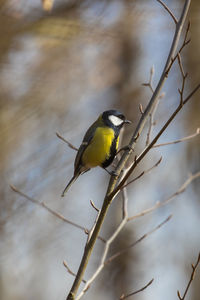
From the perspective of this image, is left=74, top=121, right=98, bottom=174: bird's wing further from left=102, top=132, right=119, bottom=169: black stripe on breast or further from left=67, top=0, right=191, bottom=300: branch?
left=67, top=0, right=191, bottom=300: branch

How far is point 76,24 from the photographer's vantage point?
212 inches

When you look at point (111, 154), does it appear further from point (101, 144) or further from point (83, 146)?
point (83, 146)

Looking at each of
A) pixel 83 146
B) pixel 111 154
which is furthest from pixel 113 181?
pixel 83 146

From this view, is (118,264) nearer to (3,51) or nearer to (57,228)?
(57,228)

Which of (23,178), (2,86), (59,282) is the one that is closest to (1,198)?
(23,178)

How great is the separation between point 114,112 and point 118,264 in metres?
4.81

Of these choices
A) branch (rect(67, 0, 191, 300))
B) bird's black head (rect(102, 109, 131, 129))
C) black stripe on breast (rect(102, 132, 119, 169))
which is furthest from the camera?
bird's black head (rect(102, 109, 131, 129))

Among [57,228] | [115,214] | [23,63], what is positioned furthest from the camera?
[115,214]

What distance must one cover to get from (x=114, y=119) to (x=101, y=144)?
269mm

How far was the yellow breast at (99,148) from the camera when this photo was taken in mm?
3748

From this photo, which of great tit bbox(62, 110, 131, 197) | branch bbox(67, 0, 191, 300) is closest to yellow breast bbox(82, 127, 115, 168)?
great tit bbox(62, 110, 131, 197)

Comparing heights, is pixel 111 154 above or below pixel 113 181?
below

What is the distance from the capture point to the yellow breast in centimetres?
375

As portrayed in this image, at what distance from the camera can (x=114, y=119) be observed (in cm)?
391
